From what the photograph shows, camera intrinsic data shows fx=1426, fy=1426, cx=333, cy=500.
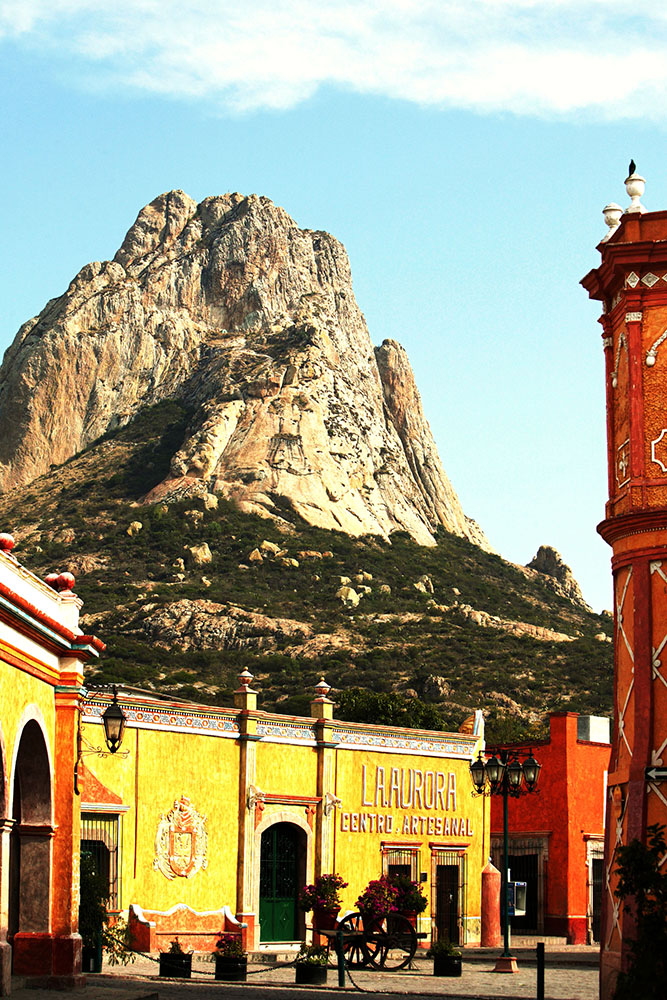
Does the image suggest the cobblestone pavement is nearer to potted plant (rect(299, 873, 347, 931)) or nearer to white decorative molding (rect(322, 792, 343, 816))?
potted plant (rect(299, 873, 347, 931))

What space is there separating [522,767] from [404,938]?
4.00 m

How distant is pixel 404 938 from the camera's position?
90.2ft

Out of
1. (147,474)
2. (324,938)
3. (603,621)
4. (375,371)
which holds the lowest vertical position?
(324,938)

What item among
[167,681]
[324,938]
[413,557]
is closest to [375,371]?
[413,557]

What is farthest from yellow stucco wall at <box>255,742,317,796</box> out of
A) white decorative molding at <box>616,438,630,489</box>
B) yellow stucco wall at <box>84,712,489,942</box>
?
white decorative molding at <box>616,438,630,489</box>

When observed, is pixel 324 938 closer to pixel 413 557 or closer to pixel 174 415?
pixel 413 557

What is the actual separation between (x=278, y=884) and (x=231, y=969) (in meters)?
6.95

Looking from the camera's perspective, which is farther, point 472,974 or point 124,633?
point 124,633

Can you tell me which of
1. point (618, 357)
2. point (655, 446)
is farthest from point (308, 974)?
point (618, 357)

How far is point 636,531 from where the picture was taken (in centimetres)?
1670

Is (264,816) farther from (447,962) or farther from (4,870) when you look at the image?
(4,870)

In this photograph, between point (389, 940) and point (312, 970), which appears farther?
point (389, 940)

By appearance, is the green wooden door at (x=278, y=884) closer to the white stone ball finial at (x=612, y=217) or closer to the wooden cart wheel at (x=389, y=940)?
the wooden cart wheel at (x=389, y=940)

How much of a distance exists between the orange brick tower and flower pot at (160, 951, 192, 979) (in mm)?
10150
